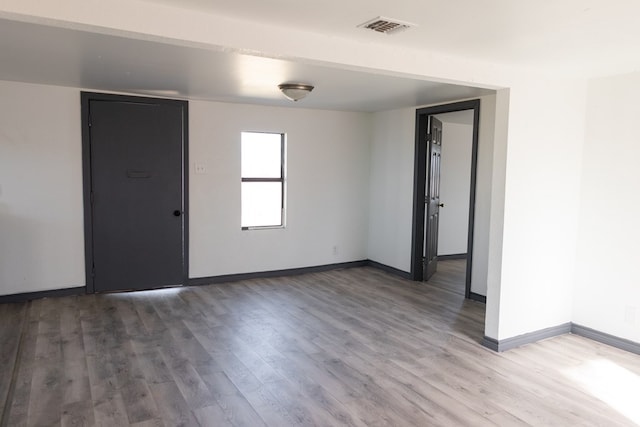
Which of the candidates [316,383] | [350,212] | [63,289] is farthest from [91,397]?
[350,212]

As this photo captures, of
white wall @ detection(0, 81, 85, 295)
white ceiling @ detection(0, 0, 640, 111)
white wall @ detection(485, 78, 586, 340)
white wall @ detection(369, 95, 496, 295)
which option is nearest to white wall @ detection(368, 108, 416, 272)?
white wall @ detection(369, 95, 496, 295)

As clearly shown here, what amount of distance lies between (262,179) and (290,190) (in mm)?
403

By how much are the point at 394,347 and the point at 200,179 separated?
10.2 feet

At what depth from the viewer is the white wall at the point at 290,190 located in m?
5.63

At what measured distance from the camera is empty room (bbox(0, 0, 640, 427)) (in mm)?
2670

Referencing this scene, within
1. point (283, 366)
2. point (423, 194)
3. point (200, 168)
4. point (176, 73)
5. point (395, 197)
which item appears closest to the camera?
point (283, 366)

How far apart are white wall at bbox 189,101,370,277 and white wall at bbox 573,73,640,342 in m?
3.24

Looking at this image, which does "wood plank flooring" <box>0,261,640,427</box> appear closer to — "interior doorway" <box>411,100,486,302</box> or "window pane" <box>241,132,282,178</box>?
"interior doorway" <box>411,100,486,302</box>

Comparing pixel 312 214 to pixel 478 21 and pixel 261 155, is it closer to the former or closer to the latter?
pixel 261 155

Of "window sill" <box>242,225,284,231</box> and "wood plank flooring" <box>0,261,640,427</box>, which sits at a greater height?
"window sill" <box>242,225,284,231</box>

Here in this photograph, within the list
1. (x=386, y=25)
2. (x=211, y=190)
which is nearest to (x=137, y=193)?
(x=211, y=190)

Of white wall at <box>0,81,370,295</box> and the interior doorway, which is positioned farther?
the interior doorway

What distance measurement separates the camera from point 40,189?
4.81 metres

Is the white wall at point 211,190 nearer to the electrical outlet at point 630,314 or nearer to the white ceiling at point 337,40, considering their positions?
the white ceiling at point 337,40
